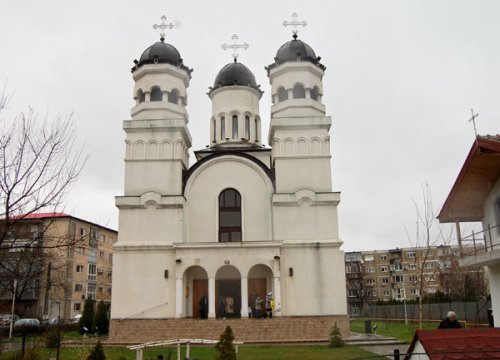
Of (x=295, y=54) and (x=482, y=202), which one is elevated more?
(x=295, y=54)

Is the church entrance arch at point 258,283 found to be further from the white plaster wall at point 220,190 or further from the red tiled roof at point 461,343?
the red tiled roof at point 461,343

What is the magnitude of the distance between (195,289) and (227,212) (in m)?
4.26

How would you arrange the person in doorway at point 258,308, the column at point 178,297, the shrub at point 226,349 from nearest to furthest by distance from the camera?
1. the shrub at point 226,349
2. the column at point 178,297
3. the person in doorway at point 258,308

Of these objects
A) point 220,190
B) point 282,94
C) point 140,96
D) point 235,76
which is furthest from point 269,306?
point 235,76

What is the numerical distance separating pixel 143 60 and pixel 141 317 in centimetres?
1389

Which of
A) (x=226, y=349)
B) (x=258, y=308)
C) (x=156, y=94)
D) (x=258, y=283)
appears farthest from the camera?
(x=156, y=94)

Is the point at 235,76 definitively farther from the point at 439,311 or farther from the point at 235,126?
the point at 439,311

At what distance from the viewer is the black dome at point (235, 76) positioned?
33.0 meters

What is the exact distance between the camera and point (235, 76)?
33.1 metres

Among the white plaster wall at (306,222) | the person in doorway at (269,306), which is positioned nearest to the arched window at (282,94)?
the white plaster wall at (306,222)

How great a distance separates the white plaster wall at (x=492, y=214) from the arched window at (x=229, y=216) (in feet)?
44.6

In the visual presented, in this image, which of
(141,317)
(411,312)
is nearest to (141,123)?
(141,317)

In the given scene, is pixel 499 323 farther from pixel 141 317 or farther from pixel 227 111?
pixel 227 111

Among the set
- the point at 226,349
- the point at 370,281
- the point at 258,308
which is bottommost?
the point at 226,349
